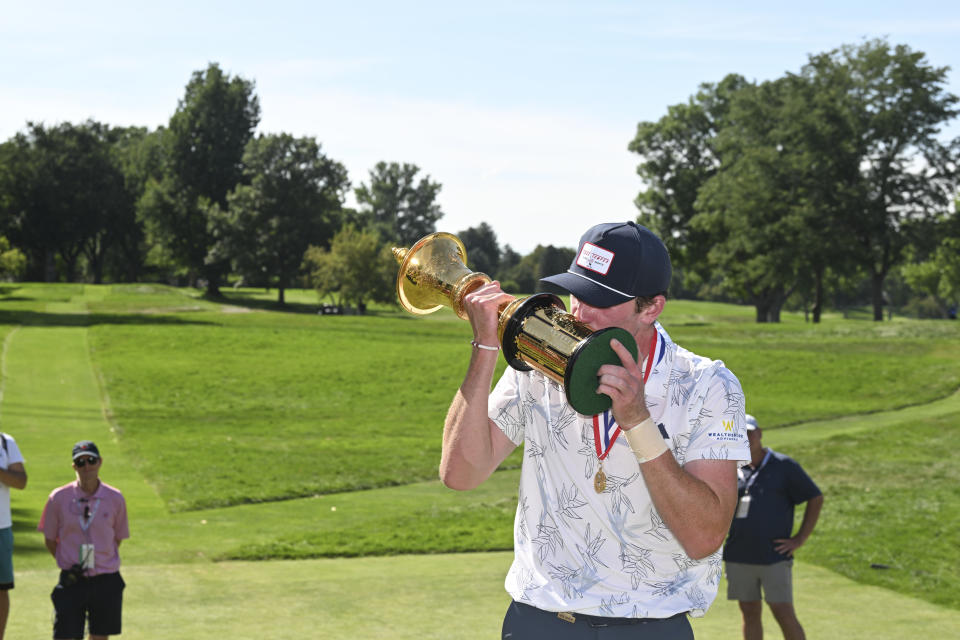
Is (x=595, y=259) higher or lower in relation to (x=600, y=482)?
higher

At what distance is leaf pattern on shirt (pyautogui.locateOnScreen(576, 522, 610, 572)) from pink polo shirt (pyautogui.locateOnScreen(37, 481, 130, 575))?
622 centimetres

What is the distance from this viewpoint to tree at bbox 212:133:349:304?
80875 mm

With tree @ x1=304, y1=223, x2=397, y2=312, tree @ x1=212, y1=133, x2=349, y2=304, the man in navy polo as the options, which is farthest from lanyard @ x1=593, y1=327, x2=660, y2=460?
tree @ x1=212, y1=133, x2=349, y2=304

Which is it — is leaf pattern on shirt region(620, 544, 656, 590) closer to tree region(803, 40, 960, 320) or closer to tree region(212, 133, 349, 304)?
tree region(803, 40, 960, 320)

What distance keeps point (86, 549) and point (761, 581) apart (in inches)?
229

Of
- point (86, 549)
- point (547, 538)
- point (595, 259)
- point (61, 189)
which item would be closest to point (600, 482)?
point (547, 538)

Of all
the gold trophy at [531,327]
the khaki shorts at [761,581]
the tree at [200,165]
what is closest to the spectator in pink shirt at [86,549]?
the khaki shorts at [761,581]

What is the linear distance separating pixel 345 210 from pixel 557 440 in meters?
96.9

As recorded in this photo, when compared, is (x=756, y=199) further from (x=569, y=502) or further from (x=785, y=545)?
(x=569, y=502)

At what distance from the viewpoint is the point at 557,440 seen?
366 centimetres

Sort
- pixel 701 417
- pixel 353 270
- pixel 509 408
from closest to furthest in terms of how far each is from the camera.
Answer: pixel 701 417 < pixel 509 408 < pixel 353 270

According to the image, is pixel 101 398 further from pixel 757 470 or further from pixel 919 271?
pixel 919 271

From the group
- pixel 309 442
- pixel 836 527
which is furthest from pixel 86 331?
pixel 836 527

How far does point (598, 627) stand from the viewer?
3479mm
